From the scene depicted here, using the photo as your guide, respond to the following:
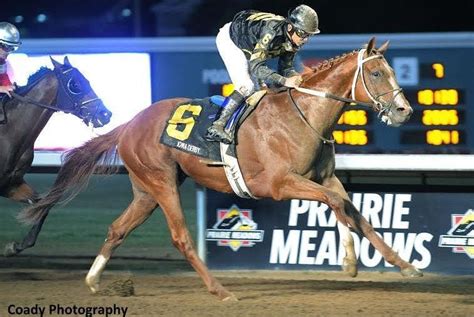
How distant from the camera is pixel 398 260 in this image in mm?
7117

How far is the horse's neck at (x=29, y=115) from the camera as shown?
28.8 ft

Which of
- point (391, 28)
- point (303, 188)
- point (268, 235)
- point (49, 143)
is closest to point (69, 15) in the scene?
point (391, 28)

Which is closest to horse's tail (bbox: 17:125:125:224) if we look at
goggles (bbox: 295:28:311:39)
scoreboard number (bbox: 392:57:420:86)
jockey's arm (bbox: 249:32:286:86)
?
jockey's arm (bbox: 249:32:286:86)

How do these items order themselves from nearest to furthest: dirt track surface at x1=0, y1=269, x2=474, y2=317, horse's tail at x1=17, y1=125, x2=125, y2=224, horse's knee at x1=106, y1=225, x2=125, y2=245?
dirt track surface at x1=0, y1=269, x2=474, y2=317 → horse's knee at x1=106, y1=225, x2=125, y2=245 → horse's tail at x1=17, y1=125, x2=125, y2=224

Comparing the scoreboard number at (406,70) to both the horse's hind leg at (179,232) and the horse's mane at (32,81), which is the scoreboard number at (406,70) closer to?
the horse's mane at (32,81)

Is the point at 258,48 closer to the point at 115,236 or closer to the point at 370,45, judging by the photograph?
the point at 370,45

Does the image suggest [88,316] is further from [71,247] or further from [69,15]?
[69,15]

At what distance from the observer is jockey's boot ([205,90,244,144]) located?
756 cm

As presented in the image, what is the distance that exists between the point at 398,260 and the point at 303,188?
2.38 ft

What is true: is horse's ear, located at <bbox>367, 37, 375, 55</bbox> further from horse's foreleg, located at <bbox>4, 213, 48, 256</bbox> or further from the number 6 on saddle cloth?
horse's foreleg, located at <bbox>4, 213, 48, 256</bbox>

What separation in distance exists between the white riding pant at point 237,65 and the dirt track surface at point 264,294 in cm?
136

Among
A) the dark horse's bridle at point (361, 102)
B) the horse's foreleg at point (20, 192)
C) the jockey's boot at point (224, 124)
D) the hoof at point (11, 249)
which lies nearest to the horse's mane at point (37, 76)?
the horse's foreleg at point (20, 192)

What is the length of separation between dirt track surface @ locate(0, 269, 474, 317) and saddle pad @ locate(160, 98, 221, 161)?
953 mm

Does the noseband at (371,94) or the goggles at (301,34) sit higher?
the goggles at (301,34)
